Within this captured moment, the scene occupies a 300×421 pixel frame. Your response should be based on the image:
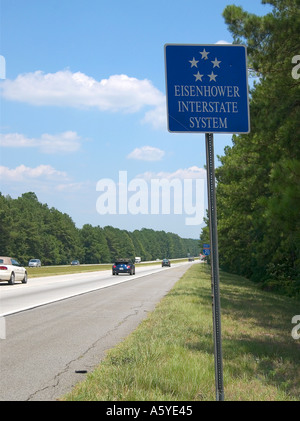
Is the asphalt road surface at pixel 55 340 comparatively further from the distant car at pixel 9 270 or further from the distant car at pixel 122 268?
the distant car at pixel 122 268

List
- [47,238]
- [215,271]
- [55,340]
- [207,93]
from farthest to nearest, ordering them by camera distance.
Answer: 1. [47,238]
2. [55,340]
3. [207,93]
4. [215,271]

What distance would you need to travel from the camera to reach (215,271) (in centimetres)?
466

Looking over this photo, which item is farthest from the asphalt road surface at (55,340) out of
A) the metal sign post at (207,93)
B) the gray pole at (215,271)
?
the metal sign post at (207,93)

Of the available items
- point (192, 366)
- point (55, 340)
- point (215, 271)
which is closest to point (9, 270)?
point (55, 340)

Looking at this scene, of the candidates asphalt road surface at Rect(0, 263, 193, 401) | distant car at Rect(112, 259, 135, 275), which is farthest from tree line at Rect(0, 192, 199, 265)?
asphalt road surface at Rect(0, 263, 193, 401)

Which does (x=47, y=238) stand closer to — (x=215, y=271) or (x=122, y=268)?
(x=122, y=268)

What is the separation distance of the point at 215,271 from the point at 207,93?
173 centimetres

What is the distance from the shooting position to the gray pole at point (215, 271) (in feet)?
14.9

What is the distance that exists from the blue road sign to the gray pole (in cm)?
22

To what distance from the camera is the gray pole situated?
454 centimetres

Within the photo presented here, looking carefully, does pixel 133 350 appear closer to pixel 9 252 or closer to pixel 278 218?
pixel 278 218

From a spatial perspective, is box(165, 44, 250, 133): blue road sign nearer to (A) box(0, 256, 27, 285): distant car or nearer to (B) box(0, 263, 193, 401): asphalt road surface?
(B) box(0, 263, 193, 401): asphalt road surface

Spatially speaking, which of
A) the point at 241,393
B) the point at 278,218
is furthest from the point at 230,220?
the point at 241,393

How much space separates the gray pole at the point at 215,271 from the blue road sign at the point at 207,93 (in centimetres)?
22
